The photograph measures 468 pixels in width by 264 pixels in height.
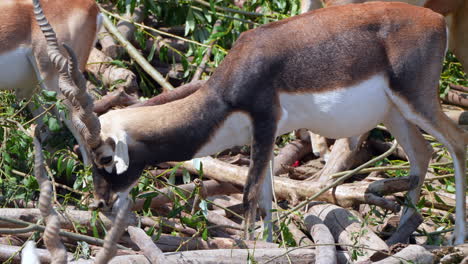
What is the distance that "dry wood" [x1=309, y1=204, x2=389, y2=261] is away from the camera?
5.94 metres

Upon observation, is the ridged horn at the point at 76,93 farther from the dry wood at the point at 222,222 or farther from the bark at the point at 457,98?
the bark at the point at 457,98

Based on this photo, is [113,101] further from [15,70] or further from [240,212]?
[240,212]

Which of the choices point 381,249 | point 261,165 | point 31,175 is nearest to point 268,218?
point 261,165

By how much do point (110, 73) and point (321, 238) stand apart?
3698 millimetres

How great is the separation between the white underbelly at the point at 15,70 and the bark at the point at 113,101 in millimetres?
685

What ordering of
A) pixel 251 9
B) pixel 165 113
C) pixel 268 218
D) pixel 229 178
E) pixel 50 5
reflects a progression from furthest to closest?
1. pixel 251 9
2. pixel 50 5
3. pixel 229 178
4. pixel 268 218
5. pixel 165 113

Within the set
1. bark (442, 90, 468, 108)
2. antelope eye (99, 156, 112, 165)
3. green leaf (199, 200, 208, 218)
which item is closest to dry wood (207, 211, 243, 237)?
green leaf (199, 200, 208, 218)

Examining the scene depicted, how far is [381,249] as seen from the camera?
6.00 m

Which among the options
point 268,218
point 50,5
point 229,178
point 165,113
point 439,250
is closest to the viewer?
point 439,250

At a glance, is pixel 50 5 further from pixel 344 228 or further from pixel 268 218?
pixel 344 228

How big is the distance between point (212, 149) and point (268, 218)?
74 centimetres

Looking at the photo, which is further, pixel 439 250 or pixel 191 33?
pixel 191 33

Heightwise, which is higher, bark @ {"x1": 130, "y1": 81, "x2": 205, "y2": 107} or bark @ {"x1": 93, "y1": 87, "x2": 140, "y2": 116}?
bark @ {"x1": 130, "y1": 81, "x2": 205, "y2": 107}

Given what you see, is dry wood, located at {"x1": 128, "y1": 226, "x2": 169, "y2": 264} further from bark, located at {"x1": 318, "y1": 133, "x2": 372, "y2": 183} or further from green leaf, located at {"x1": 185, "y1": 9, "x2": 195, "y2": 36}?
green leaf, located at {"x1": 185, "y1": 9, "x2": 195, "y2": 36}
